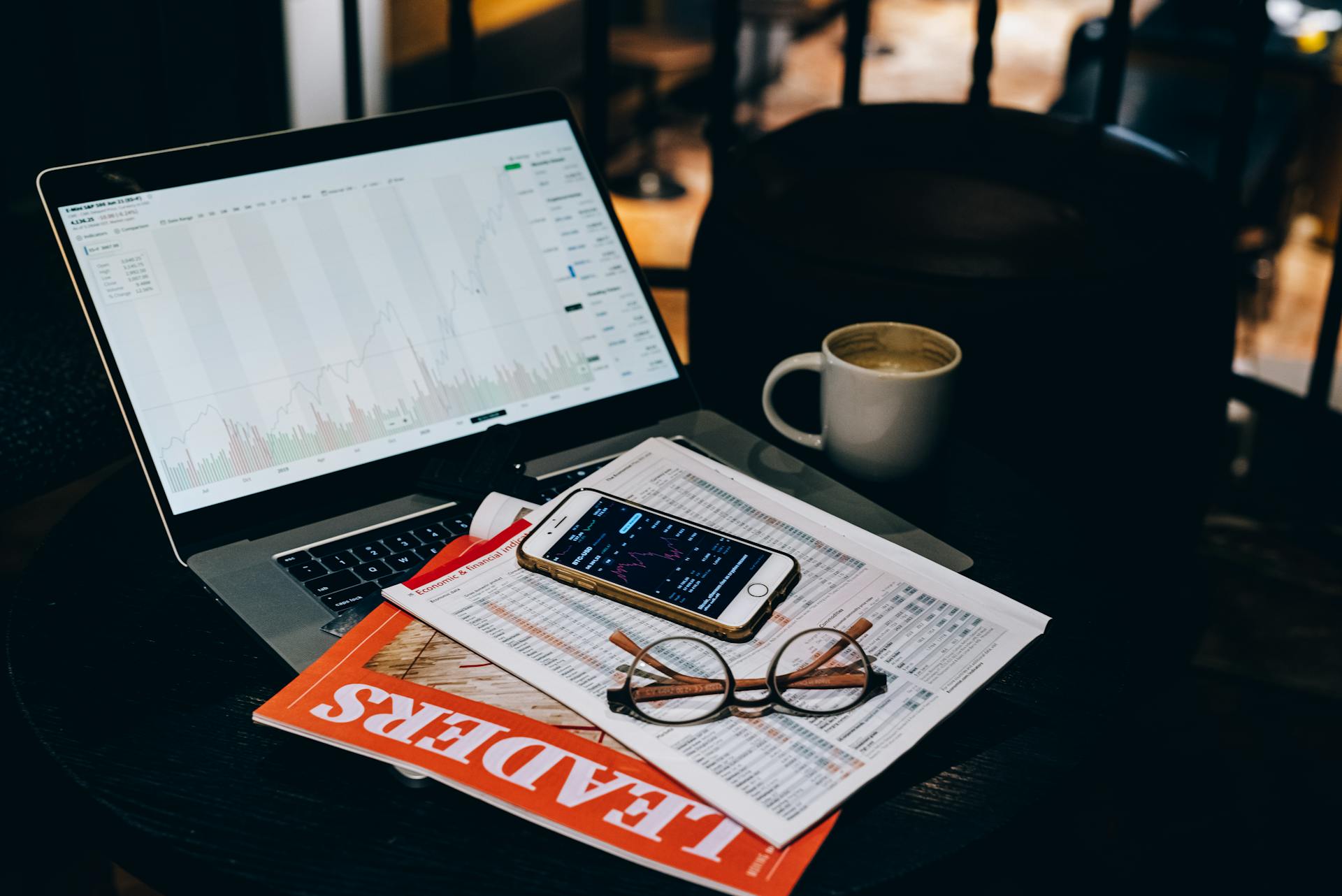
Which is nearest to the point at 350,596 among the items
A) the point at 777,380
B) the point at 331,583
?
the point at 331,583

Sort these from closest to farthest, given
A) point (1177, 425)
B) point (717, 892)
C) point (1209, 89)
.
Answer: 1. point (717, 892)
2. point (1177, 425)
3. point (1209, 89)

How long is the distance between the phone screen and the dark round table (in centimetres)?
14

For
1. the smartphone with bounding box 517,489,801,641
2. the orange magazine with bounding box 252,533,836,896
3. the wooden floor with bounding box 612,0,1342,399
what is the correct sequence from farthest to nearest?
the wooden floor with bounding box 612,0,1342,399 < the smartphone with bounding box 517,489,801,641 < the orange magazine with bounding box 252,533,836,896

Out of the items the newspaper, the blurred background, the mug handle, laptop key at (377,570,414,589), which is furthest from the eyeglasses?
the blurred background

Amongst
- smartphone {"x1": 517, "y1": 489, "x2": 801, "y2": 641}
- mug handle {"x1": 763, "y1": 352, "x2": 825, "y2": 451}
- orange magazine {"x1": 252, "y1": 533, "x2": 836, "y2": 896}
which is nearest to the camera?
orange magazine {"x1": 252, "y1": 533, "x2": 836, "y2": 896}

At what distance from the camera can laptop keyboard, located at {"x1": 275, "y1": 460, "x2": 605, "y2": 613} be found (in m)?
0.77

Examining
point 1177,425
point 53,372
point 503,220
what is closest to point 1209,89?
point 1177,425

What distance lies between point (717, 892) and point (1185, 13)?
3.20 m

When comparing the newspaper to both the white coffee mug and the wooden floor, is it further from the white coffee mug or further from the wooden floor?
the wooden floor

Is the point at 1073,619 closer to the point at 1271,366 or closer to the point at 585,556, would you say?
the point at 585,556

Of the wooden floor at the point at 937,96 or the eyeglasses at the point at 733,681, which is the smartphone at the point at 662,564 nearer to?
the eyeglasses at the point at 733,681

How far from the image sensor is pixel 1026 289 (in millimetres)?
1004

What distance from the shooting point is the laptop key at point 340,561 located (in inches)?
31.4

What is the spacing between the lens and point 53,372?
1.20 metres
